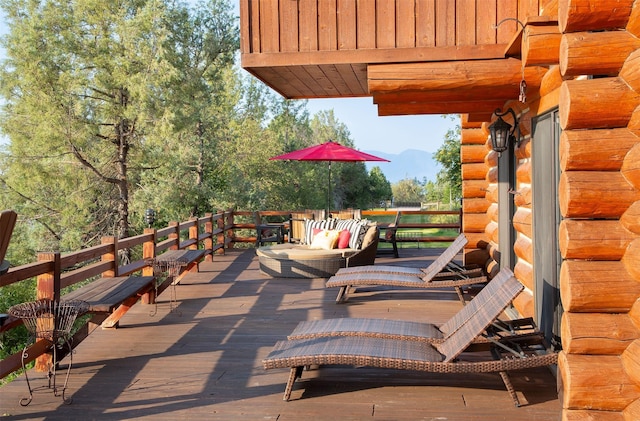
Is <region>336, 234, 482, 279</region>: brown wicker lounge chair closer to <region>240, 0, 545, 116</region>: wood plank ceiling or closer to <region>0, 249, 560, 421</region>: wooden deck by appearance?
<region>0, 249, 560, 421</region>: wooden deck

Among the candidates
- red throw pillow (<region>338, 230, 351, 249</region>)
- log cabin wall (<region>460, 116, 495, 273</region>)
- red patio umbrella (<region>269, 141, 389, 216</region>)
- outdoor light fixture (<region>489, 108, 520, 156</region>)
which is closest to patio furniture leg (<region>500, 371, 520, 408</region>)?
outdoor light fixture (<region>489, 108, 520, 156</region>)

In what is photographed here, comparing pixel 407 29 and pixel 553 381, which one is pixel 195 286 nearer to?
pixel 407 29

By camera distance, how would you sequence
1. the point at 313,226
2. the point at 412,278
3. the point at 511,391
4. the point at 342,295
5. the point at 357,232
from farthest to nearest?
1. the point at 313,226
2. the point at 357,232
3. the point at 342,295
4. the point at 412,278
5. the point at 511,391

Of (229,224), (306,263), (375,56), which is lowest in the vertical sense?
(306,263)

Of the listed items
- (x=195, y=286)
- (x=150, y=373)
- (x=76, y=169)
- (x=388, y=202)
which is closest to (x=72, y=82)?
(x=76, y=169)

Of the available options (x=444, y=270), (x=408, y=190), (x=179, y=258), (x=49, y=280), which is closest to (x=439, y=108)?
(x=444, y=270)

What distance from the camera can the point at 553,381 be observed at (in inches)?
184

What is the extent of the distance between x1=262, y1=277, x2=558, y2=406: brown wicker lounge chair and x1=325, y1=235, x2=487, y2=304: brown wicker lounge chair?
→ 263 cm

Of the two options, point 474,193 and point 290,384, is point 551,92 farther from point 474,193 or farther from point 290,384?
point 474,193

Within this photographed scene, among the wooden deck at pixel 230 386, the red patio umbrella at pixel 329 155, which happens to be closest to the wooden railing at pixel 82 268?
the wooden deck at pixel 230 386

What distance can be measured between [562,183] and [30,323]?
12.0 ft

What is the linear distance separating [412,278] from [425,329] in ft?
8.55

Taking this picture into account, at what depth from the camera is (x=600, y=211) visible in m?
3.59

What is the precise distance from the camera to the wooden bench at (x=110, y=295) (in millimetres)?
5141
